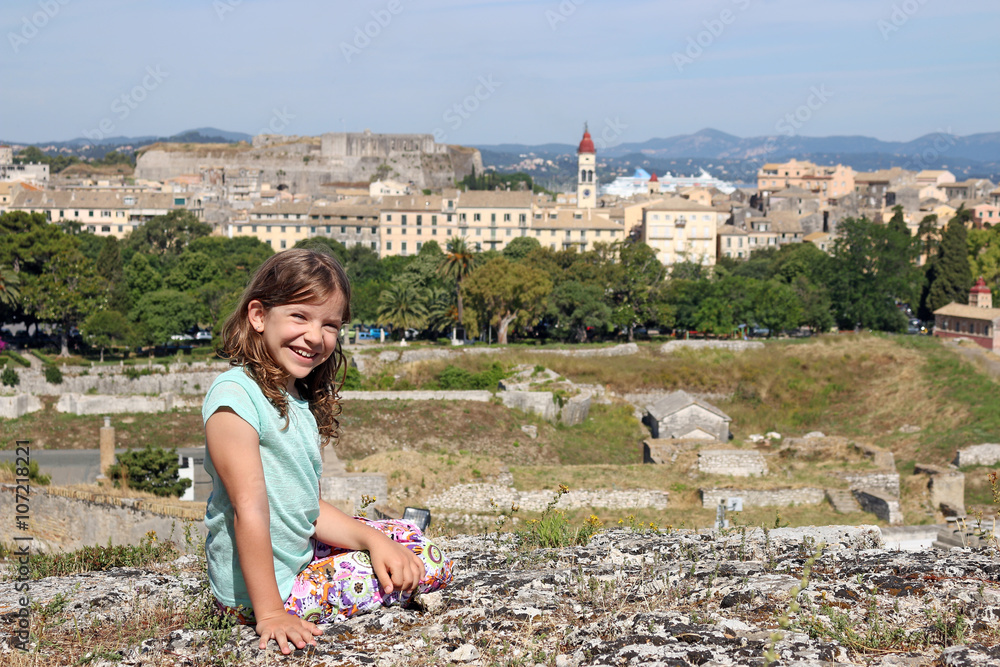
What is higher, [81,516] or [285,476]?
[285,476]

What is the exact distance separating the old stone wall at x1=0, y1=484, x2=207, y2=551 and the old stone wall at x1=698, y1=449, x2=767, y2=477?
1365 cm

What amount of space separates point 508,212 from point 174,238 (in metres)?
26.9

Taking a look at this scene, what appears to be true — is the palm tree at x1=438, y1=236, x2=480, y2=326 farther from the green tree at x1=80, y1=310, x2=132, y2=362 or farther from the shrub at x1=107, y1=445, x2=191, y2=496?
the shrub at x1=107, y1=445, x2=191, y2=496

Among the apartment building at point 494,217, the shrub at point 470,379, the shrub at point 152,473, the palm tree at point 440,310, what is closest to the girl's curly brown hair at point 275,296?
the shrub at point 152,473

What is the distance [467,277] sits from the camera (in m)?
42.0

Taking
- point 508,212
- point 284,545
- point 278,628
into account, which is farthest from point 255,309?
point 508,212

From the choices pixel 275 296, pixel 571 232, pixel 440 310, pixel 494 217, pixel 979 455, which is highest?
pixel 494 217

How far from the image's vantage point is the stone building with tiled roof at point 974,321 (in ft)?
133

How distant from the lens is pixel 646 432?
3036 centimetres

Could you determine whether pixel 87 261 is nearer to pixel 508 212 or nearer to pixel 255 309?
pixel 508 212

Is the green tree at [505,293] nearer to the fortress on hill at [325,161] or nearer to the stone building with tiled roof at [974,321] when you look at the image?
the stone building with tiled roof at [974,321]

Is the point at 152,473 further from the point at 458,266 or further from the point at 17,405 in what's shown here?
the point at 458,266

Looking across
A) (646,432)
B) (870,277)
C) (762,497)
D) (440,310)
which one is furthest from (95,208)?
(762,497)

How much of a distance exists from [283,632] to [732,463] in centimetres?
2144
